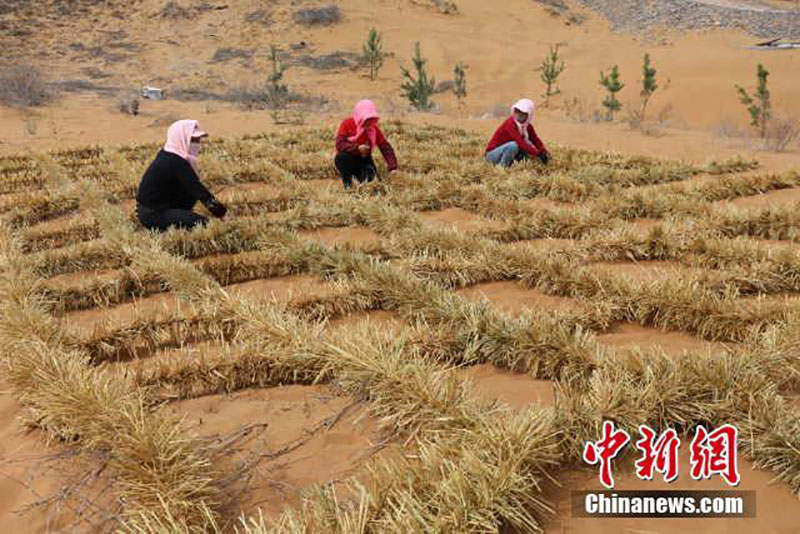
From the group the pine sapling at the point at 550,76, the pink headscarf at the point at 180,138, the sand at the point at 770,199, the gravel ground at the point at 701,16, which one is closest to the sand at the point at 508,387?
the pink headscarf at the point at 180,138

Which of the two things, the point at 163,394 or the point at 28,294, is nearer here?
the point at 163,394

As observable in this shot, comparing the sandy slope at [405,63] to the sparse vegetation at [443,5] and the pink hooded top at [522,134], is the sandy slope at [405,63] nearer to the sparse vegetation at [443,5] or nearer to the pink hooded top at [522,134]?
the sparse vegetation at [443,5]

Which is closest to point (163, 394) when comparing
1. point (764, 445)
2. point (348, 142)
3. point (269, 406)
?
point (269, 406)

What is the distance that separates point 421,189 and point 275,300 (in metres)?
2.72

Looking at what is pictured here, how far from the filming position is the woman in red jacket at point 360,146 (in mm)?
5637

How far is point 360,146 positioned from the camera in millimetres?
5621

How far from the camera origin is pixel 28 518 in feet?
5.44

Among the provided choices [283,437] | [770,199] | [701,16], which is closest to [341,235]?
[283,437]

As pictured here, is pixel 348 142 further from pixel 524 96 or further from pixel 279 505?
pixel 524 96

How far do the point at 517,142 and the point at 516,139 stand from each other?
0.04 m

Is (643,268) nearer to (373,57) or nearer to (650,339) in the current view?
(650,339)

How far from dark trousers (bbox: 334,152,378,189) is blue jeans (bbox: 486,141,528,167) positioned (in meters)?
1.47

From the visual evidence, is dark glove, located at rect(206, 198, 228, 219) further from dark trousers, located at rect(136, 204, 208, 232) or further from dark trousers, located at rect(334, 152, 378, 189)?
dark trousers, located at rect(334, 152, 378, 189)

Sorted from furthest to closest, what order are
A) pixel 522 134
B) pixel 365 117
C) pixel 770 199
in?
pixel 522 134, pixel 365 117, pixel 770 199
